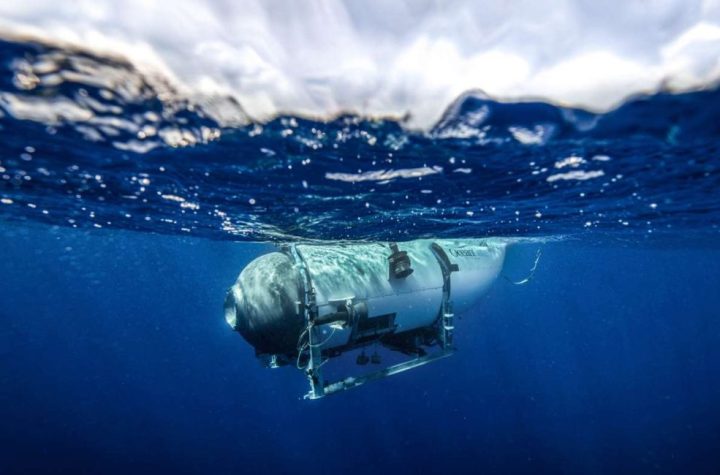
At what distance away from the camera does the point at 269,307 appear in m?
6.72

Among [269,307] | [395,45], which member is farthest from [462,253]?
[395,45]

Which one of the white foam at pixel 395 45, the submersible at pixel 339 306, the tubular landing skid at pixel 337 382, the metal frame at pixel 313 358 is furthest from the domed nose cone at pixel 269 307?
the white foam at pixel 395 45

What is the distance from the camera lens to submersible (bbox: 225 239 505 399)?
662cm

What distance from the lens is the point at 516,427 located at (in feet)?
101

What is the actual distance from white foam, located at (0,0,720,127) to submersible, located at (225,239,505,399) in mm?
3287

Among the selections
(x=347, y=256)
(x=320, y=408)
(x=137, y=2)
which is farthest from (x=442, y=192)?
(x=320, y=408)

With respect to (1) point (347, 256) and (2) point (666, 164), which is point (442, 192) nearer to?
(1) point (347, 256)

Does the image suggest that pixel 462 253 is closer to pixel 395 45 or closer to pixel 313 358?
pixel 313 358

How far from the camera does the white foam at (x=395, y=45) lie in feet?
11.4

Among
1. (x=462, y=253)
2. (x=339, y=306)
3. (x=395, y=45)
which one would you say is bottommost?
(x=339, y=306)

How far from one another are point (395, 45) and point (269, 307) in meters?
4.73

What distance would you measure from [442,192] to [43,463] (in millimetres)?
38845

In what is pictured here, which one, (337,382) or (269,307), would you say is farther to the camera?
(269,307)

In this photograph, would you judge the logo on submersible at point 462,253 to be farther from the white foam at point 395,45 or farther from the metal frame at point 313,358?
the white foam at point 395,45
